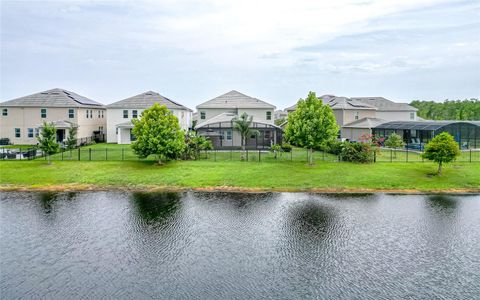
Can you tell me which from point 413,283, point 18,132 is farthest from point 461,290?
point 18,132

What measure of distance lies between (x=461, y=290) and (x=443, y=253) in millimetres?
3514

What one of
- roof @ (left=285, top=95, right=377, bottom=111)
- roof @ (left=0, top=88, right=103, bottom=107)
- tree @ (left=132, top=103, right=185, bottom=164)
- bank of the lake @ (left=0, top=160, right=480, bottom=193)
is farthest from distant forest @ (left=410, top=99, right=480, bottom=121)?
roof @ (left=0, top=88, right=103, bottom=107)

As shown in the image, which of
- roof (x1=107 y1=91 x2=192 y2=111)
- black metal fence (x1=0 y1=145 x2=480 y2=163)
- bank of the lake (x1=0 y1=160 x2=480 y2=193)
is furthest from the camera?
roof (x1=107 y1=91 x2=192 y2=111)

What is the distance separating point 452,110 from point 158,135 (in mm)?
84080

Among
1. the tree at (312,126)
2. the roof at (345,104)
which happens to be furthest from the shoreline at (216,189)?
the roof at (345,104)

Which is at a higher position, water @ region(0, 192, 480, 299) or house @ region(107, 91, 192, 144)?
house @ region(107, 91, 192, 144)

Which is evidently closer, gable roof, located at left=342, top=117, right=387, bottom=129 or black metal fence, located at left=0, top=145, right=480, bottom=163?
black metal fence, located at left=0, top=145, right=480, bottom=163

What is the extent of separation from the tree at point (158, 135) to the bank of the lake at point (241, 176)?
144 cm

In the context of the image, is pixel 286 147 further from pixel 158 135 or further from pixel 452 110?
pixel 452 110

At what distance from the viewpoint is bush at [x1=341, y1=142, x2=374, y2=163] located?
124 ft

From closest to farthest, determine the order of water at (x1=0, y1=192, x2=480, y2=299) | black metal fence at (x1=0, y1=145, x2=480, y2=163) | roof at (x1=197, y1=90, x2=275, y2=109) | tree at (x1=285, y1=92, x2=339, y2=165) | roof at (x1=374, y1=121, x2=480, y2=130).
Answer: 1. water at (x1=0, y1=192, x2=480, y2=299)
2. tree at (x1=285, y1=92, x2=339, y2=165)
3. black metal fence at (x1=0, y1=145, x2=480, y2=163)
4. roof at (x1=374, y1=121, x2=480, y2=130)
5. roof at (x1=197, y1=90, x2=275, y2=109)

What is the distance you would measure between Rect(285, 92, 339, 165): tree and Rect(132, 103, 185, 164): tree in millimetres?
10421

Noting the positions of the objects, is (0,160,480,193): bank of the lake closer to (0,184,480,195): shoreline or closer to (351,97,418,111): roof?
(0,184,480,195): shoreline

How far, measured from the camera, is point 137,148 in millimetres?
35500
